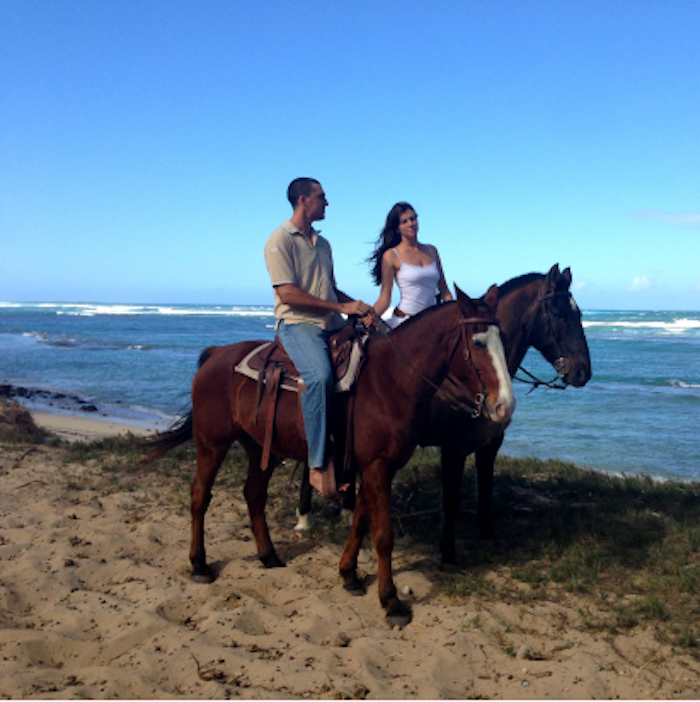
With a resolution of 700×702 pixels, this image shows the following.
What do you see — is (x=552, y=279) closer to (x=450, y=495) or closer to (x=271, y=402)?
(x=450, y=495)

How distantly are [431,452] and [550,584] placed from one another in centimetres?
441

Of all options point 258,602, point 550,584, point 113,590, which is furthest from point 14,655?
point 550,584

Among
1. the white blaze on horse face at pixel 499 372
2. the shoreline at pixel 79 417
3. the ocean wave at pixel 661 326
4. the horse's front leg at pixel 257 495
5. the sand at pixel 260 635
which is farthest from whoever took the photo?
the ocean wave at pixel 661 326

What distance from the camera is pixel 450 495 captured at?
17.1ft

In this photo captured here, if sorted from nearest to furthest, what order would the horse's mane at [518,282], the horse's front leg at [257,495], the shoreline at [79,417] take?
the horse's front leg at [257,495] < the horse's mane at [518,282] < the shoreline at [79,417]

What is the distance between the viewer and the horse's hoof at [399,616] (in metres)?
4.11

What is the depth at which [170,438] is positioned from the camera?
582 centimetres

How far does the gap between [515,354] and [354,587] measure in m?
2.44

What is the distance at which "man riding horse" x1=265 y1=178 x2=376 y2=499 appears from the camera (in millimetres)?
4270

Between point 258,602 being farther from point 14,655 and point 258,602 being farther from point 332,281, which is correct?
point 332,281

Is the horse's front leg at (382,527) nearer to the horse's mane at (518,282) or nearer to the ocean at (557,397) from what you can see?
the ocean at (557,397)

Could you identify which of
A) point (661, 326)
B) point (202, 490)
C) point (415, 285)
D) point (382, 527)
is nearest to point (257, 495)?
point (202, 490)

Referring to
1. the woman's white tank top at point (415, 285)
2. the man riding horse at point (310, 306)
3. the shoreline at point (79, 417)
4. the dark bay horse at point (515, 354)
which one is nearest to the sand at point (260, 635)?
the dark bay horse at point (515, 354)

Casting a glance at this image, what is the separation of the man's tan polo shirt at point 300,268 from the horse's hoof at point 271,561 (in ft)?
6.70
